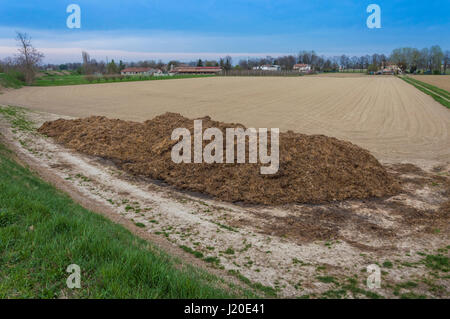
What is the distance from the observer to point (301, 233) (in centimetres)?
758

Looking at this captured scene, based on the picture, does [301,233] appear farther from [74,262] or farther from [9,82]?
[9,82]

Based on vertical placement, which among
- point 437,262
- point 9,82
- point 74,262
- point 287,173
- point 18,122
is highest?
point 9,82

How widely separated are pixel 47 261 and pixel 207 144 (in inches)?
330

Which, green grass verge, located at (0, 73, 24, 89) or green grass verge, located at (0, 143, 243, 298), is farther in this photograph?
green grass verge, located at (0, 73, 24, 89)

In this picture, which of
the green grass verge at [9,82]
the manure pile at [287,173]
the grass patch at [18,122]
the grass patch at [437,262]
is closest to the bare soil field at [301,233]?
the grass patch at [437,262]

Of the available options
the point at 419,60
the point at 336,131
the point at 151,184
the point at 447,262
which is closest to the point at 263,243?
the point at 447,262

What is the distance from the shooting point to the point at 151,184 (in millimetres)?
10898

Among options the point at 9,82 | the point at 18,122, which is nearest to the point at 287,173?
the point at 18,122

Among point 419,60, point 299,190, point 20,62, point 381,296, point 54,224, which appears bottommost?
point 381,296

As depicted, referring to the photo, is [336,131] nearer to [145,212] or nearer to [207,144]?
[207,144]

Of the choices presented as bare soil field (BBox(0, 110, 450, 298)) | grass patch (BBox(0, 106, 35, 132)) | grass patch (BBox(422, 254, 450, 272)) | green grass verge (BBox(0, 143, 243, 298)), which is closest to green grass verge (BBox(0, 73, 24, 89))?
grass patch (BBox(0, 106, 35, 132))

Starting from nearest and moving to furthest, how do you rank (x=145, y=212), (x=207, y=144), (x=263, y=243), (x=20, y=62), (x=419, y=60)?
(x=263, y=243) → (x=145, y=212) → (x=207, y=144) → (x=20, y=62) → (x=419, y=60)

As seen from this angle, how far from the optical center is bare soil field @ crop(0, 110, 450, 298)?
5.72m

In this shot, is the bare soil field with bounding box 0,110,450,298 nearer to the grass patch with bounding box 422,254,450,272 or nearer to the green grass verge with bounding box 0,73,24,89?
the grass patch with bounding box 422,254,450,272
